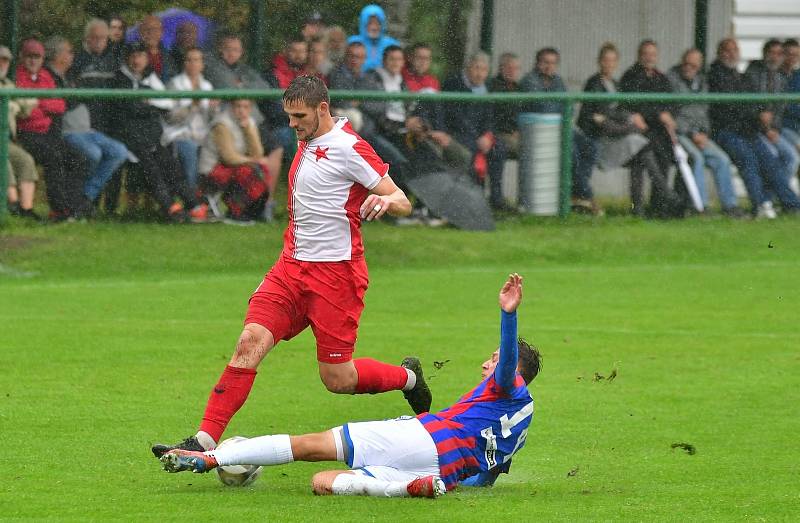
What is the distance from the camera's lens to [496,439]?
23.8 ft

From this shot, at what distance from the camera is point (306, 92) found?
25.6ft

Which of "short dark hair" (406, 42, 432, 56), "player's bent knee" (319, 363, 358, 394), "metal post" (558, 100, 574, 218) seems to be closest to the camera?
"player's bent knee" (319, 363, 358, 394)

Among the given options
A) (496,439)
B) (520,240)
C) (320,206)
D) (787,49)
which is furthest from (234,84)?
(496,439)

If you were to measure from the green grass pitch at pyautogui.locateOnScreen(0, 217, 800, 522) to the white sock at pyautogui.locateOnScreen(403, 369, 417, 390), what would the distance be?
690mm

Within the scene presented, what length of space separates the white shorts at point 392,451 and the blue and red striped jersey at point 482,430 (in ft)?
0.19

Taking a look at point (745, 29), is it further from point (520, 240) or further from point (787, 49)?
point (520, 240)

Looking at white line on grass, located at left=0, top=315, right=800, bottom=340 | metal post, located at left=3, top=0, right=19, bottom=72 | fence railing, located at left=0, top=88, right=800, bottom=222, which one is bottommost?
white line on grass, located at left=0, top=315, right=800, bottom=340

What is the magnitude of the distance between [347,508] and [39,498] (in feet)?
4.54

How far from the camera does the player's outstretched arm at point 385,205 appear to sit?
743 centimetres

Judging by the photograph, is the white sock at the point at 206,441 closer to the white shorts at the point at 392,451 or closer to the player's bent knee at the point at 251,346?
the player's bent knee at the point at 251,346

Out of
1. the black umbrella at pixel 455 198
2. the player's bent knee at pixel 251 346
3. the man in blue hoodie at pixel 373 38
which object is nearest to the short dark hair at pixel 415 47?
the man in blue hoodie at pixel 373 38

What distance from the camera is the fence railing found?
15984mm

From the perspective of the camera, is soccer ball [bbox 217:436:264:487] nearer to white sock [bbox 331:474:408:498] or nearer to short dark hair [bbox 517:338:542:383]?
white sock [bbox 331:474:408:498]

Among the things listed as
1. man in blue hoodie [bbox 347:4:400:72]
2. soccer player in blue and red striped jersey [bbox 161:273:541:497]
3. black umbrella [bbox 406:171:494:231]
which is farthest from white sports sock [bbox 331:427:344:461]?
man in blue hoodie [bbox 347:4:400:72]
